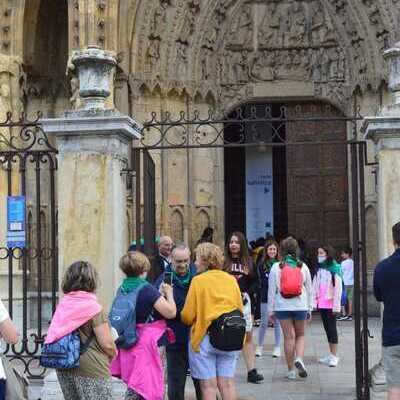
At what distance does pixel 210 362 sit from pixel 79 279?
156 cm

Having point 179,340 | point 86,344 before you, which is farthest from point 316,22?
point 86,344

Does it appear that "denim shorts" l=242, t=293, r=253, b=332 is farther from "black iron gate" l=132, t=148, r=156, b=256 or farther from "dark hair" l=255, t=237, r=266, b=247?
"dark hair" l=255, t=237, r=266, b=247

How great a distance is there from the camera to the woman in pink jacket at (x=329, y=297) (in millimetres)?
9562

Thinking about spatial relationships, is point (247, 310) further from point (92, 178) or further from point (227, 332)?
point (227, 332)

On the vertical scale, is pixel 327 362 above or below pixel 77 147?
below

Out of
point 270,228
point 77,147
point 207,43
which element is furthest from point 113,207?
point 270,228

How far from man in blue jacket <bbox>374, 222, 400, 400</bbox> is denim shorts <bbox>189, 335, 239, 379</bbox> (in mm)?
1150

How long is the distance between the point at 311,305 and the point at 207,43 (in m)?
8.04

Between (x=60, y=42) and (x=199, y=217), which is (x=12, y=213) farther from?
(x=60, y=42)

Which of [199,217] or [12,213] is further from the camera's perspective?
[199,217]

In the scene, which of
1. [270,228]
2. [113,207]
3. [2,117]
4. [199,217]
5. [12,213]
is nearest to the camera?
[113,207]

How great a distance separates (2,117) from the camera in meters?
14.3

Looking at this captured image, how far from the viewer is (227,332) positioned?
6156 mm

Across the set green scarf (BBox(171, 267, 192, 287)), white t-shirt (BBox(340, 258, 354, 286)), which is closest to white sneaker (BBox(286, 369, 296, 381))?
green scarf (BBox(171, 267, 192, 287))
